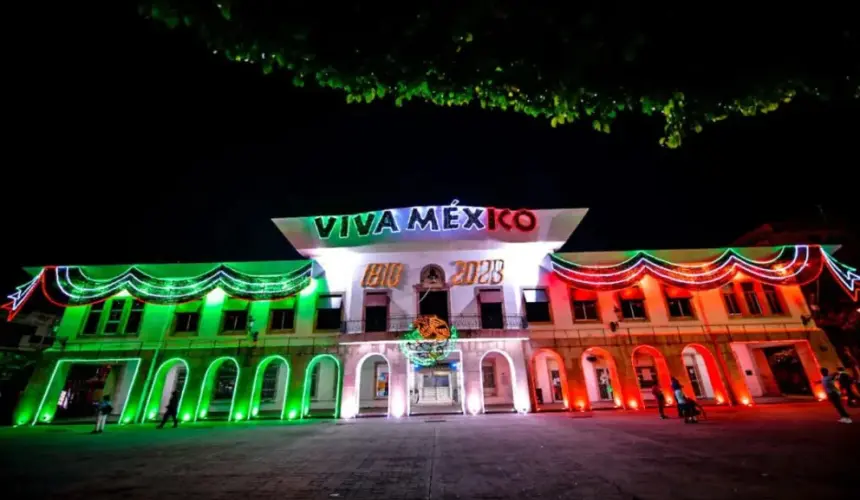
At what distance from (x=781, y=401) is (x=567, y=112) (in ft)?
75.8

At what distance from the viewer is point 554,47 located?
162 inches

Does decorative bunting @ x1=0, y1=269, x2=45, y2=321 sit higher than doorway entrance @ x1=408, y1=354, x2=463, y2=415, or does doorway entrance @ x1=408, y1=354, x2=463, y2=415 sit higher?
decorative bunting @ x1=0, y1=269, x2=45, y2=321

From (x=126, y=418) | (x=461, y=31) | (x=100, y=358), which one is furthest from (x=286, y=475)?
(x=100, y=358)

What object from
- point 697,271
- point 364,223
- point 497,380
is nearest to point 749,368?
point 697,271

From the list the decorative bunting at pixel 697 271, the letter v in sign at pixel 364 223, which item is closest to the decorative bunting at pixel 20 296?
the letter v in sign at pixel 364 223

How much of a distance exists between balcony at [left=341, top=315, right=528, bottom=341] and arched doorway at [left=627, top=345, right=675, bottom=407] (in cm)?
656

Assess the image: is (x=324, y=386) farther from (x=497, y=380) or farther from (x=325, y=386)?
(x=497, y=380)

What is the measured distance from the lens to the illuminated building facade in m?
17.4

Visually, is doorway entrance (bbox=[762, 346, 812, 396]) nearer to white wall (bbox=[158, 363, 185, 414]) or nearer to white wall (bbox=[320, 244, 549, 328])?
white wall (bbox=[320, 244, 549, 328])

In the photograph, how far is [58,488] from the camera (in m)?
5.60

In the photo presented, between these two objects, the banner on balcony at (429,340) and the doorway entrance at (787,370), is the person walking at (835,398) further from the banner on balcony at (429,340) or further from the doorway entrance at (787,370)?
the doorway entrance at (787,370)

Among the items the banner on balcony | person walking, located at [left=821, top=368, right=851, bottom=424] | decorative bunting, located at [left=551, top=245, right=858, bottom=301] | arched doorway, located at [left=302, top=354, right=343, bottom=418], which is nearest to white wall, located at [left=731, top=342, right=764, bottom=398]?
decorative bunting, located at [left=551, top=245, right=858, bottom=301]

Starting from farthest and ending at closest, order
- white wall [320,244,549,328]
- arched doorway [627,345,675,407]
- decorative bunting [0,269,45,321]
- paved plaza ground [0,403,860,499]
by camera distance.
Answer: white wall [320,244,549,328] → arched doorway [627,345,675,407] → decorative bunting [0,269,45,321] → paved plaza ground [0,403,860,499]

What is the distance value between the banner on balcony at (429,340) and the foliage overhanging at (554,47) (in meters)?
12.9
